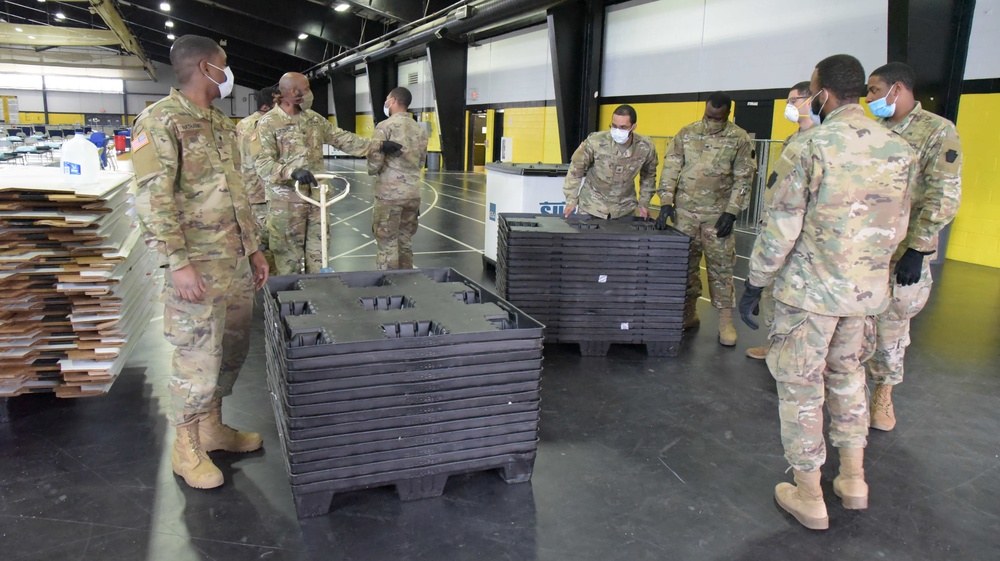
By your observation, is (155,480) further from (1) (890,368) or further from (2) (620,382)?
(1) (890,368)

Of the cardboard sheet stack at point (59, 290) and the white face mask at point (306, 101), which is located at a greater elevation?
the white face mask at point (306, 101)

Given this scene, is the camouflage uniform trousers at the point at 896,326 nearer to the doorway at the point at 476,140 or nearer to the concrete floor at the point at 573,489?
the concrete floor at the point at 573,489

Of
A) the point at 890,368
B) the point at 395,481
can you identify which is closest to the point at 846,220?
the point at 890,368

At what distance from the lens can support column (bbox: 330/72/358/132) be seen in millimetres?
30711

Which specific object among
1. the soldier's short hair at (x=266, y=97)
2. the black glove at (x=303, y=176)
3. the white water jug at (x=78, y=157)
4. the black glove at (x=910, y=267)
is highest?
the soldier's short hair at (x=266, y=97)

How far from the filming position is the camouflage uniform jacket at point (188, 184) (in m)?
2.52

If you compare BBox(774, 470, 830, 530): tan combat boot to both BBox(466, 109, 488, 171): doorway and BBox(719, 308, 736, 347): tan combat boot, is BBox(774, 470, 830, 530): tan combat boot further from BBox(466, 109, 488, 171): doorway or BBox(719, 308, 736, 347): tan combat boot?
BBox(466, 109, 488, 171): doorway

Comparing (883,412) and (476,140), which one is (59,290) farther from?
(476,140)

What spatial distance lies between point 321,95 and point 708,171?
34697 mm

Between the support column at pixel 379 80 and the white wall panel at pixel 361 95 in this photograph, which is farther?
the white wall panel at pixel 361 95

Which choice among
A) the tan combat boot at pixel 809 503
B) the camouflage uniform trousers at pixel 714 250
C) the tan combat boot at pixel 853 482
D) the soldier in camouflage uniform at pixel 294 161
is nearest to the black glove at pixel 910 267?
the tan combat boot at pixel 853 482

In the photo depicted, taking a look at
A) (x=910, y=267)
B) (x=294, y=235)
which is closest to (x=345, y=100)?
(x=294, y=235)

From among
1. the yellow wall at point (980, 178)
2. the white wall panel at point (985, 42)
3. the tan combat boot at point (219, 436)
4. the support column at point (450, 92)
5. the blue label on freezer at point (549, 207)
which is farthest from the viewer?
the support column at point (450, 92)

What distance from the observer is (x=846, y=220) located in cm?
236
